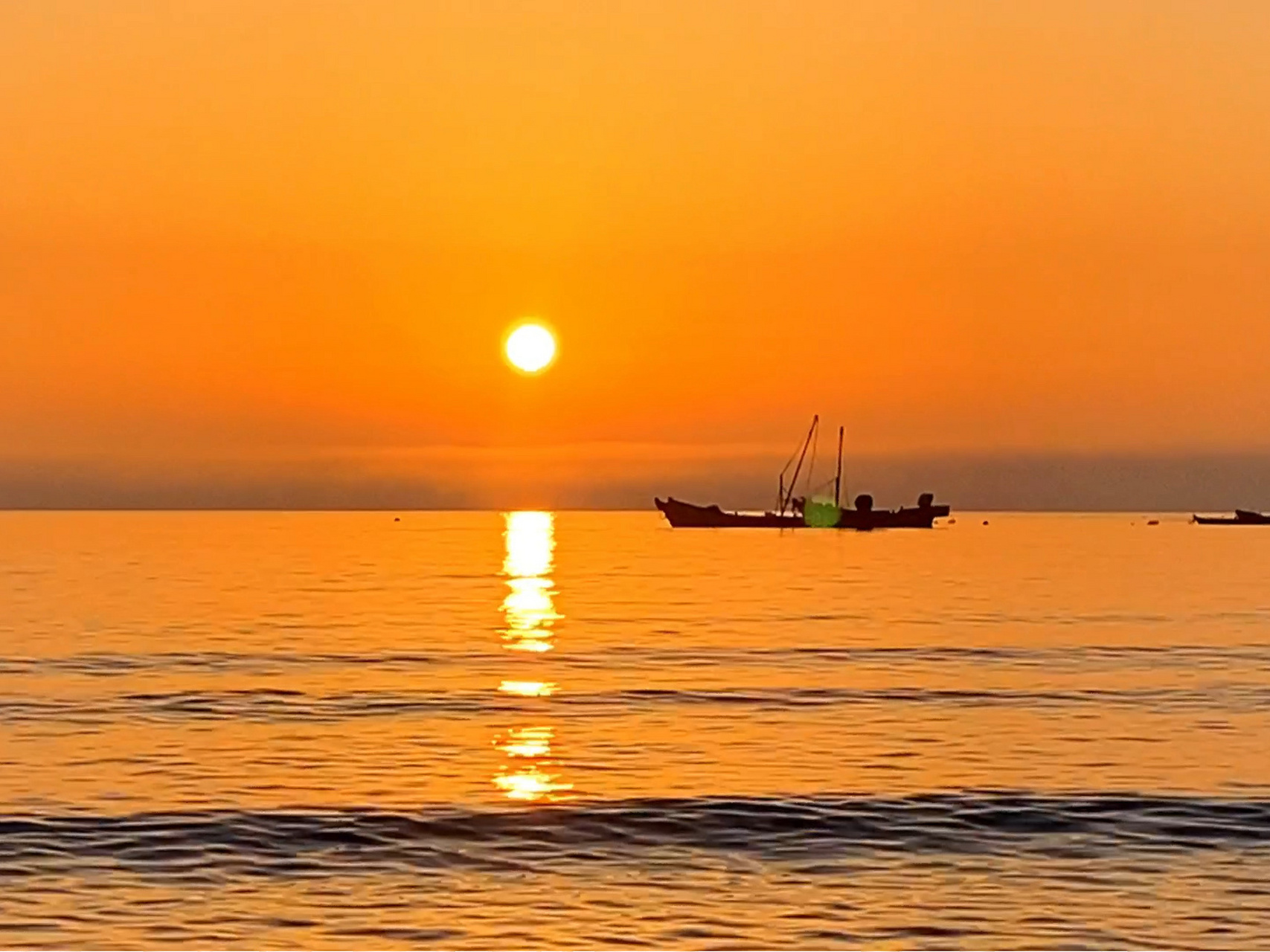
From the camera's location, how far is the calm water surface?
2994cm

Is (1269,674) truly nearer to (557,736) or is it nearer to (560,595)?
(557,736)

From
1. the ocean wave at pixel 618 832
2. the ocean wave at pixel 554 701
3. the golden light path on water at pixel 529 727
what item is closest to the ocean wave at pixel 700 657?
the golden light path on water at pixel 529 727

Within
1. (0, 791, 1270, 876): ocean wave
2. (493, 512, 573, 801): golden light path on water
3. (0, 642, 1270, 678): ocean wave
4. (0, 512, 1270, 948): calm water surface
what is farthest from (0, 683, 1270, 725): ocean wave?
(0, 791, 1270, 876): ocean wave

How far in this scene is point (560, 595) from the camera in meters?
136

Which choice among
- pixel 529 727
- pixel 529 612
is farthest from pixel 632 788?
pixel 529 612

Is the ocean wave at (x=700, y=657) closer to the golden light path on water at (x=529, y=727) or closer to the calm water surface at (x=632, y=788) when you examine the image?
the calm water surface at (x=632, y=788)

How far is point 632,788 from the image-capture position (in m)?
42.5

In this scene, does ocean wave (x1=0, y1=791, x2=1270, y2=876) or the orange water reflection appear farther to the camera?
the orange water reflection

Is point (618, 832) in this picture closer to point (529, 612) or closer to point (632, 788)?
point (632, 788)

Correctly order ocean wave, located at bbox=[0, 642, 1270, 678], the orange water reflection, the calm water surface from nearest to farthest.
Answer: the calm water surface → ocean wave, located at bbox=[0, 642, 1270, 678] → the orange water reflection

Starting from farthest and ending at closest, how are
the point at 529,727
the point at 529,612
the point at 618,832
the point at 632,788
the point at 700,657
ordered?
the point at 529,612 < the point at 700,657 < the point at 529,727 < the point at 632,788 < the point at 618,832

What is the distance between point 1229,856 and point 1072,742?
52.7 feet

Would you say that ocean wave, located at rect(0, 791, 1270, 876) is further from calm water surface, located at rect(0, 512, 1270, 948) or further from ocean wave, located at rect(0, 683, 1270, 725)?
ocean wave, located at rect(0, 683, 1270, 725)

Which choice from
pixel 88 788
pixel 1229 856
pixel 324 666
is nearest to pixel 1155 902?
pixel 1229 856
